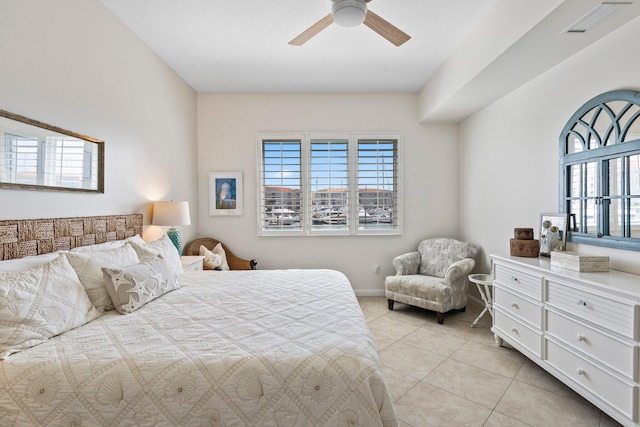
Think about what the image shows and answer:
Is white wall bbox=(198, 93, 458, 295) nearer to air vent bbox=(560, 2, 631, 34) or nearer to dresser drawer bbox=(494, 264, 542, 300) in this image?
dresser drawer bbox=(494, 264, 542, 300)

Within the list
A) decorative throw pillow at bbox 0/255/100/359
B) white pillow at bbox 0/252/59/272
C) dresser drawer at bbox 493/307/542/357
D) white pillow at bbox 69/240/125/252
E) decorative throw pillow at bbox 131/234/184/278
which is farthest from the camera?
decorative throw pillow at bbox 131/234/184/278

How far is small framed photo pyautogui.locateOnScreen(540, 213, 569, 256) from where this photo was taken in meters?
2.61

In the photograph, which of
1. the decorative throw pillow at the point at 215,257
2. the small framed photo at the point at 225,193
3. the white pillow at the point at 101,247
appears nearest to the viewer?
the white pillow at the point at 101,247

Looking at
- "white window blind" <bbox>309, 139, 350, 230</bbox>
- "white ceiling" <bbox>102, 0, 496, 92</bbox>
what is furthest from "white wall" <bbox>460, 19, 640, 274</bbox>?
"white window blind" <bbox>309, 139, 350, 230</bbox>

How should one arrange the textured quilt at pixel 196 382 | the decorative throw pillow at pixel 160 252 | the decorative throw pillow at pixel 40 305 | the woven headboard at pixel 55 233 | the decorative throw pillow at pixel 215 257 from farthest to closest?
the decorative throw pillow at pixel 215 257, the decorative throw pillow at pixel 160 252, the woven headboard at pixel 55 233, the decorative throw pillow at pixel 40 305, the textured quilt at pixel 196 382

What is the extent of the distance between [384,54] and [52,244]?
3366mm

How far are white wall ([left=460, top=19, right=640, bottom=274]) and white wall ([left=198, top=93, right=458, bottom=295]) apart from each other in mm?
359

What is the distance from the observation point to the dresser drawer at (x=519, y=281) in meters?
2.36

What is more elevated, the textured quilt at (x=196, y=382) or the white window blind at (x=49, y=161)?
the white window blind at (x=49, y=161)

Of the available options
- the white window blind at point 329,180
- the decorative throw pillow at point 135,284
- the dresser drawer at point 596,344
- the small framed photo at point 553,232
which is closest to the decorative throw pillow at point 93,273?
the decorative throw pillow at point 135,284

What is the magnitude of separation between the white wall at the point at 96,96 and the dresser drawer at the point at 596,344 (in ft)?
11.6

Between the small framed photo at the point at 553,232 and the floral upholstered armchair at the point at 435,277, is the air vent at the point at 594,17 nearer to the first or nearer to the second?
the small framed photo at the point at 553,232

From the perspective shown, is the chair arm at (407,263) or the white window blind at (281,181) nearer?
the chair arm at (407,263)

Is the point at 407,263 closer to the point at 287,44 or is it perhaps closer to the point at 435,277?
the point at 435,277
